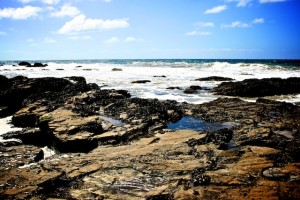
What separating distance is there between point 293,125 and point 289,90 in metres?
12.4

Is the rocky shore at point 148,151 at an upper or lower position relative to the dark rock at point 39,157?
upper

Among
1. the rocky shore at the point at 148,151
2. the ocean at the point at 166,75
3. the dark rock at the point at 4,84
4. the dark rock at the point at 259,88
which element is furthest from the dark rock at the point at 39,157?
the dark rock at the point at 259,88

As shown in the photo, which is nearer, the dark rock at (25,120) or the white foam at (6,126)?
the white foam at (6,126)

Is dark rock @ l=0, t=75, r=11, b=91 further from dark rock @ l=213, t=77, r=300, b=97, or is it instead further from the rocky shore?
dark rock @ l=213, t=77, r=300, b=97

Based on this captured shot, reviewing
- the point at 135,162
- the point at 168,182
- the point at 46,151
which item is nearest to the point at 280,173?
the point at 168,182

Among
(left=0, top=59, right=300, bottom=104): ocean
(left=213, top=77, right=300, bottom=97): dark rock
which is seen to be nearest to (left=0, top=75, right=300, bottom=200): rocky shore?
(left=0, top=59, right=300, bottom=104): ocean

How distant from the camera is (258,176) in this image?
5.09 metres

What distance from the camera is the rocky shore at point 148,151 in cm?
496

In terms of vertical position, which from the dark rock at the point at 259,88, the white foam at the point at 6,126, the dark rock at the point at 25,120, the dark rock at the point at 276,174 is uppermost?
the dark rock at the point at 259,88

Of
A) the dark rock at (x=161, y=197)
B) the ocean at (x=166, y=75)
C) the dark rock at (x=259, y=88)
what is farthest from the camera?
the dark rock at (x=259, y=88)

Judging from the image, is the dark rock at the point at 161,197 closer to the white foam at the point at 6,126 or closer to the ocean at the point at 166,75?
the white foam at the point at 6,126

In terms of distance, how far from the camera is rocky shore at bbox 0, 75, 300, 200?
496cm

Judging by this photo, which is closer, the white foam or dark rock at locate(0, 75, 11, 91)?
the white foam

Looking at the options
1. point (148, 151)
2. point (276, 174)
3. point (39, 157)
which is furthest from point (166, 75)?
point (276, 174)
